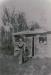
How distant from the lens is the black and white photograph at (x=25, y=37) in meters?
1.11

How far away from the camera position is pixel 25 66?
114cm

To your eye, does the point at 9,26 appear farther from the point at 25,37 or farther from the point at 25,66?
the point at 25,66

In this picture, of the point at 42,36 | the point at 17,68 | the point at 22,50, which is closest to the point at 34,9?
the point at 42,36

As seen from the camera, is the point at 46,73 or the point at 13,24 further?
the point at 13,24

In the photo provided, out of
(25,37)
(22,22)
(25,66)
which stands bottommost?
(25,66)

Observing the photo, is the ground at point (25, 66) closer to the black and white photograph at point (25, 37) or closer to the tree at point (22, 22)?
the black and white photograph at point (25, 37)

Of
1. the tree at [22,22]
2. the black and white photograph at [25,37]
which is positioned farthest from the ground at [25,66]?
the tree at [22,22]

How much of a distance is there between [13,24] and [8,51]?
0.25 m

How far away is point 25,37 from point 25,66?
0.25 metres

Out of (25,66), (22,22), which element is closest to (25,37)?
(22,22)

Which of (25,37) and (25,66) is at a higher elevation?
(25,37)

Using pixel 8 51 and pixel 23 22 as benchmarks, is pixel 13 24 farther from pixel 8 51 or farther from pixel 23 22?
Answer: pixel 8 51

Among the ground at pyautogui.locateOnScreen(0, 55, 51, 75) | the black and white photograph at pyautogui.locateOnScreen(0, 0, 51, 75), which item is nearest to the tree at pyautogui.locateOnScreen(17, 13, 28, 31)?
the black and white photograph at pyautogui.locateOnScreen(0, 0, 51, 75)

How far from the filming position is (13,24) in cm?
119
